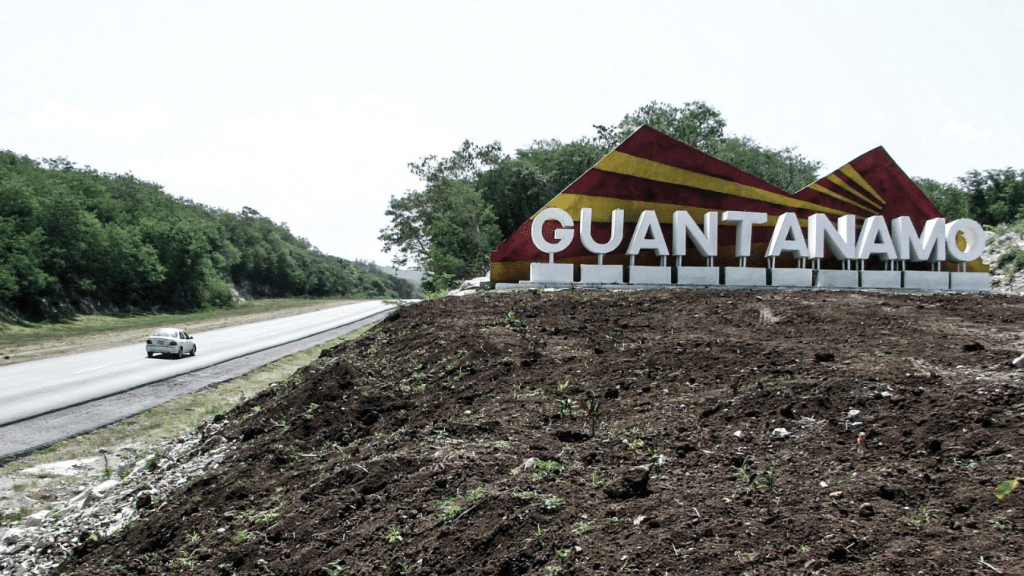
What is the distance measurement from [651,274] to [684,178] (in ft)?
11.0

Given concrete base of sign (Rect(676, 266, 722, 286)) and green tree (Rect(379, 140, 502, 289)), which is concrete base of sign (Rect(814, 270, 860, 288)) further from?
green tree (Rect(379, 140, 502, 289))

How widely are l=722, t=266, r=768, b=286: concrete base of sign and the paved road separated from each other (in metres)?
17.8

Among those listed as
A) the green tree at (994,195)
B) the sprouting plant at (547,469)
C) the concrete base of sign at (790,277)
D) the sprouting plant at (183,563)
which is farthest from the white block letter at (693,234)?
the green tree at (994,195)

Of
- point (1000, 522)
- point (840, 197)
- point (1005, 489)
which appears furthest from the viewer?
point (840, 197)

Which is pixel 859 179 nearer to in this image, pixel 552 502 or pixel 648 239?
pixel 648 239

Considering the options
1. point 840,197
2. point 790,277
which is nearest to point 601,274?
point 790,277

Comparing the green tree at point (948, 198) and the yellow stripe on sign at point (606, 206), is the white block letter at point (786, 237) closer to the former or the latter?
the yellow stripe on sign at point (606, 206)

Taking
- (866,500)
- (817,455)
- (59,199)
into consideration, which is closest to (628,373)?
(817,455)

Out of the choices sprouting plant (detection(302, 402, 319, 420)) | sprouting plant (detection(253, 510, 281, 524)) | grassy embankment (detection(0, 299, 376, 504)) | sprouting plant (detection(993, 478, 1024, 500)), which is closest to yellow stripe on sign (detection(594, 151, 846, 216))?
grassy embankment (detection(0, 299, 376, 504))

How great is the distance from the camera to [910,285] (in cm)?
2405

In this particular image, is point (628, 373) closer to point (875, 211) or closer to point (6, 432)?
point (6, 432)

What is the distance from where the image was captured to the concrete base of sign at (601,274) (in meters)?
21.2

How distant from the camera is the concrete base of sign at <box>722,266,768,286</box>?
885 inches

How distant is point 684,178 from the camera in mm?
22641
